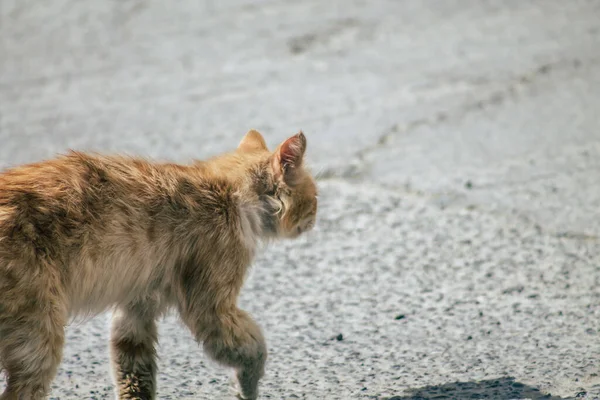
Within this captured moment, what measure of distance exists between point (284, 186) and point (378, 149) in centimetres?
293

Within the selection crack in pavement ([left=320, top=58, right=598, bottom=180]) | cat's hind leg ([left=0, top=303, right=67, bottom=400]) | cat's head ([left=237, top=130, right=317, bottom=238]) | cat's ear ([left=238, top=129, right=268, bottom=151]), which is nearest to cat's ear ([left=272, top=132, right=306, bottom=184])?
cat's head ([left=237, top=130, right=317, bottom=238])

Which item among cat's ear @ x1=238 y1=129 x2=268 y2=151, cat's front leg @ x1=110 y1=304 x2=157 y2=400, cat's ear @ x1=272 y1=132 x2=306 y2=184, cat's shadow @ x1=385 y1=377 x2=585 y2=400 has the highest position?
cat's ear @ x1=272 y1=132 x2=306 y2=184

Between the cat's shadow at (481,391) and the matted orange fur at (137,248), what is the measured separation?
2.51ft

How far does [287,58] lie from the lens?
9.38 metres

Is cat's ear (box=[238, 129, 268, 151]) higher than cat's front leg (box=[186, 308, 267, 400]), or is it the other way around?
cat's ear (box=[238, 129, 268, 151])

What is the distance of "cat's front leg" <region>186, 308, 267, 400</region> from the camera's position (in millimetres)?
4305

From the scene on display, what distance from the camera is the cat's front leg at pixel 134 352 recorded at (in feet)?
14.8

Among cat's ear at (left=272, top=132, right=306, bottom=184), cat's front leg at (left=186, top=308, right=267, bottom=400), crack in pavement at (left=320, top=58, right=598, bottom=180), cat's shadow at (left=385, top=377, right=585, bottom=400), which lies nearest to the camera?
cat's front leg at (left=186, top=308, right=267, bottom=400)

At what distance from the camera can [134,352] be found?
15.0 ft

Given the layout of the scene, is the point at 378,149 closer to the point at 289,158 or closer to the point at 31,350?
the point at 289,158

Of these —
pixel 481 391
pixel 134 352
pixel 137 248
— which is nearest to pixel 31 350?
pixel 137 248

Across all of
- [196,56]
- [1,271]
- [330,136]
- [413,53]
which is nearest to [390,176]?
[330,136]

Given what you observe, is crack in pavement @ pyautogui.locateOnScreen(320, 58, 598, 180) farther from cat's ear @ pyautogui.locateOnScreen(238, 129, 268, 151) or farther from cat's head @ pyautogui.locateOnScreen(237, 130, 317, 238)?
cat's head @ pyautogui.locateOnScreen(237, 130, 317, 238)

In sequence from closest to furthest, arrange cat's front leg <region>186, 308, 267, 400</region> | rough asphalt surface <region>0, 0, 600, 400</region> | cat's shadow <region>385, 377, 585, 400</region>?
cat's front leg <region>186, 308, 267, 400</region> < cat's shadow <region>385, 377, 585, 400</region> < rough asphalt surface <region>0, 0, 600, 400</region>
